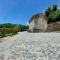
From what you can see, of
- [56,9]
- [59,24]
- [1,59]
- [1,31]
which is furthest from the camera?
[56,9]

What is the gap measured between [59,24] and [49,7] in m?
20.1

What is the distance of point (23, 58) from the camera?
7090mm

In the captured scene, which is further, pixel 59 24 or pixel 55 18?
pixel 55 18

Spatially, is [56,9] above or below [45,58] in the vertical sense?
above

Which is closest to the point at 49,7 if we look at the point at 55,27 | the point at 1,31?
the point at 55,27

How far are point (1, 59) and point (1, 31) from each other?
1315 centimetres

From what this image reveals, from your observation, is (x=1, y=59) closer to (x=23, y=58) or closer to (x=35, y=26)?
(x=23, y=58)

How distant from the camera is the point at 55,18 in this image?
154 ft

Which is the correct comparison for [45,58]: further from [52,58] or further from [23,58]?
[23,58]

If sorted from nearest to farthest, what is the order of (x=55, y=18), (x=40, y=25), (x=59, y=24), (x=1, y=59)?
(x=1, y=59) < (x=59, y=24) < (x=55, y=18) < (x=40, y=25)

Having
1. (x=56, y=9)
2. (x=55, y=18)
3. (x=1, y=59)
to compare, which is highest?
(x=56, y=9)

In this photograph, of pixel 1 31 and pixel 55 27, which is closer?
pixel 1 31

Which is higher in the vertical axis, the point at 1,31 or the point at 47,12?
the point at 47,12

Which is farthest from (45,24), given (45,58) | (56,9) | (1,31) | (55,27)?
(45,58)
